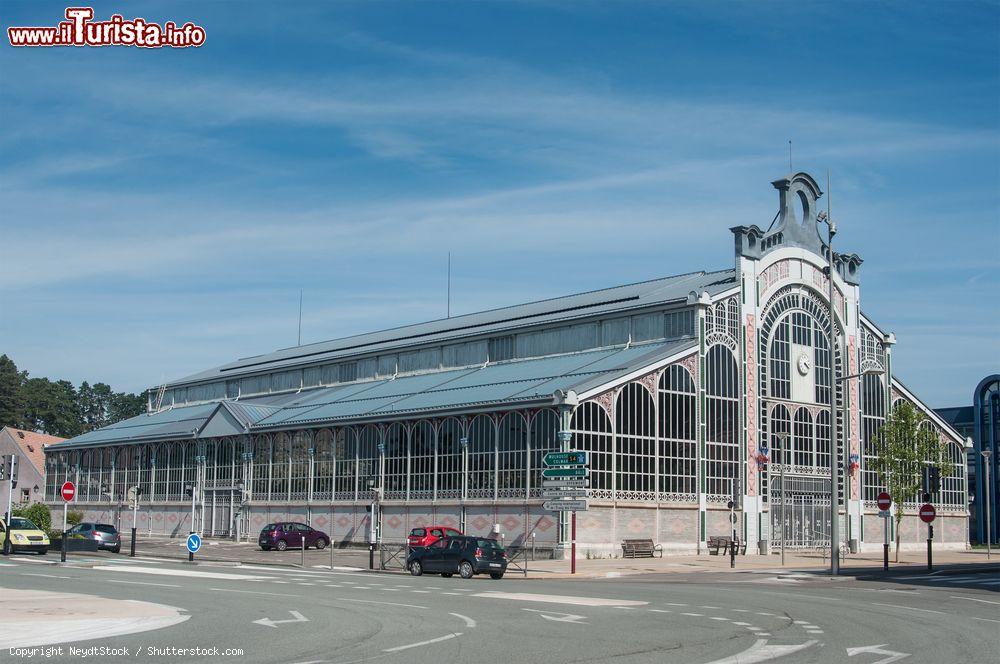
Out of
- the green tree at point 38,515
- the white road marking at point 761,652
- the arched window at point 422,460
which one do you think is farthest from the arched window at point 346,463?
the white road marking at point 761,652

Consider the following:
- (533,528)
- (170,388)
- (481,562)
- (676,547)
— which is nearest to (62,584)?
(481,562)

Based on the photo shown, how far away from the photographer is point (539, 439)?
52156 millimetres

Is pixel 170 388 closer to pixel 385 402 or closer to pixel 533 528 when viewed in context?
pixel 385 402

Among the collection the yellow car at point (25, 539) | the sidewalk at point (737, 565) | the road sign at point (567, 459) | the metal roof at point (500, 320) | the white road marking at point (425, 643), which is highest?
the metal roof at point (500, 320)

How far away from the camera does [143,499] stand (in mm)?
77500

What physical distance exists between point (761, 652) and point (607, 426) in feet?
118

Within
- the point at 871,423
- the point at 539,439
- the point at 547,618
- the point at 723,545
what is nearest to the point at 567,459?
the point at 539,439

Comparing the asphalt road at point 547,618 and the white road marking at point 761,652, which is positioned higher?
the white road marking at point 761,652

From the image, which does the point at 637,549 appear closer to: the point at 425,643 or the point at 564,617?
the point at 564,617

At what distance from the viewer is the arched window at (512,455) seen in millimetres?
52866

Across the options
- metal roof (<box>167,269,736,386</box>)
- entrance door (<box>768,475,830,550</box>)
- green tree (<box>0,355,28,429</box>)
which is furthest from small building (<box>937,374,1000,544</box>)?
green tree (<box>0,355,28,429</box>)

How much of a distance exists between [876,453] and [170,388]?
5671cm

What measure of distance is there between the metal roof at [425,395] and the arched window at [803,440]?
960 cm

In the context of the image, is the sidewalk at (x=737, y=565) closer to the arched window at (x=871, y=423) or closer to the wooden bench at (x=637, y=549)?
the wooden bench at (x=637, y=549)
